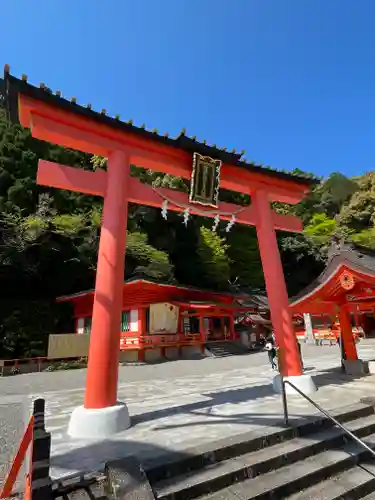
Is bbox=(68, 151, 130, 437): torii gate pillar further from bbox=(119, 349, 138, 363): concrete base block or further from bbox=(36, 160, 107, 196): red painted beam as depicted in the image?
bbox=(119, 349, 138, 363): concrete base block

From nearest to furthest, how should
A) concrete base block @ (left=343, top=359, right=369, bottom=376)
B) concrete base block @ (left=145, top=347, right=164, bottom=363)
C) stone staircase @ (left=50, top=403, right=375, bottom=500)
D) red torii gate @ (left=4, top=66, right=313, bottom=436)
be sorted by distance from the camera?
1. stone staircase @ (left=50, top=403, right=375, bottom=500)
2. red torii gate @ (left=4, top=66, right=313, bottom=436)
3. concrete base block @ (left=343, top=359, right=369, bottom=376)
4. concrete base block @ (left=145, top=347, right=164, bottom=363)

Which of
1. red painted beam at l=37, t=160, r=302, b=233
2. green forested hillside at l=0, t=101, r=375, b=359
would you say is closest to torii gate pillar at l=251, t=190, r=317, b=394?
red painted beam at l=37, t=160, r=302, b=233

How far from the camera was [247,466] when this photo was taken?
3576 millimetres

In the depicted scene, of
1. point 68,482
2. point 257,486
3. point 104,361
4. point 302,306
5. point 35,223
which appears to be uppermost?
point 35,223

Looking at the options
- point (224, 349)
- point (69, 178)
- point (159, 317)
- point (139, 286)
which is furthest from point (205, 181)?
point (224, 349)

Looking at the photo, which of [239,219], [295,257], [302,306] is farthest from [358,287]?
[295,257]

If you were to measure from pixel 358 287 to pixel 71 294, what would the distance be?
1938cm

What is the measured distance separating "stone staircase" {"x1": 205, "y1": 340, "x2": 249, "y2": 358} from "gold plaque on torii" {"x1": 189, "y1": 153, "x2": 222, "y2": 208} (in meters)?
16.0

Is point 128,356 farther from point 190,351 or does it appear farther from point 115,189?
point 115,189

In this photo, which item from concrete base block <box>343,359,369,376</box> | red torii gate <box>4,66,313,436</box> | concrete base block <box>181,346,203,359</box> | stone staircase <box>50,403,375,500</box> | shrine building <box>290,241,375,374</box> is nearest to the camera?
stone staircase <box>50,403,375,500</box>

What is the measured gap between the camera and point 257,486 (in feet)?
11.1

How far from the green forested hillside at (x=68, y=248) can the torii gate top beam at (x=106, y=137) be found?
13.2 metres

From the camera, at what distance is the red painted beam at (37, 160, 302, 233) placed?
19.6 feet

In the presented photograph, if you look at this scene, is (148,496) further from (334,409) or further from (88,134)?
(88,134)
